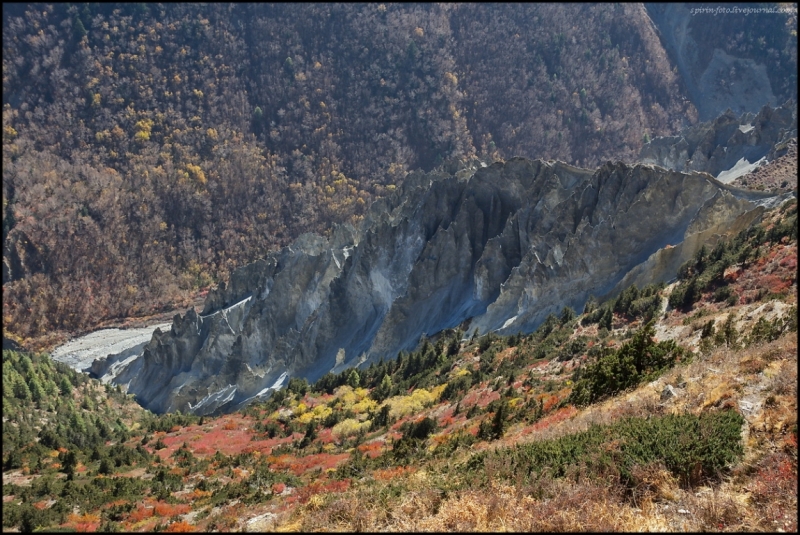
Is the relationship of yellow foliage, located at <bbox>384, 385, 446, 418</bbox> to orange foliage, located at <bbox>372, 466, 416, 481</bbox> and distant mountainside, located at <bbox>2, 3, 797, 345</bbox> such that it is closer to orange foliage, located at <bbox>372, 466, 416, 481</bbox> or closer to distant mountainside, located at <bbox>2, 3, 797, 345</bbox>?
orange foliage, located at <bbox>372, 466, 416, 481</bbox>

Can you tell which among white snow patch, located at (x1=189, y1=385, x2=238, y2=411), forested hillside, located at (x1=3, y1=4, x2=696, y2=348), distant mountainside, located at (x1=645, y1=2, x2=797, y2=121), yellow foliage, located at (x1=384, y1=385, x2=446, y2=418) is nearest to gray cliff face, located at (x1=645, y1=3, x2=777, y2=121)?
distant mountainside, located at (x1=645, y1=2, x2=797, y2=121)

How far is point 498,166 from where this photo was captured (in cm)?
4612

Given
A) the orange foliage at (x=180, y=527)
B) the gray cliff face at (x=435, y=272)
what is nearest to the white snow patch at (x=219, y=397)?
the gray cliff face at (x=435, y=272)

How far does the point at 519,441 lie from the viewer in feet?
45.3

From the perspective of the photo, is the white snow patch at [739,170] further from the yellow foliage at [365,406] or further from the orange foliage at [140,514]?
the orange foliage at [140,514]

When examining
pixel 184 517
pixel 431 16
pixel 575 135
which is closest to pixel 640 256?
pixel 184 517

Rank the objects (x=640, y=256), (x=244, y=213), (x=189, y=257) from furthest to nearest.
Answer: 1. (x=244, y=213)
2. (x=189, y=257)
3. (x=640, y=256)

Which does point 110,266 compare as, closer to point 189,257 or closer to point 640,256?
point 189,257

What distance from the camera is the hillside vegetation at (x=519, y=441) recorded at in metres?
8.56

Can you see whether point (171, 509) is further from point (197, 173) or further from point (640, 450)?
point (197, 173)

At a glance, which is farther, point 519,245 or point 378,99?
point 378,99

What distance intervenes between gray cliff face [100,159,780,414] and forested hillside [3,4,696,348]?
1409 inches

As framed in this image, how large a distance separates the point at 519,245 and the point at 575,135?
10027 cm

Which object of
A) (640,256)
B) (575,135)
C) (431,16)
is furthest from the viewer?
(431,16)
